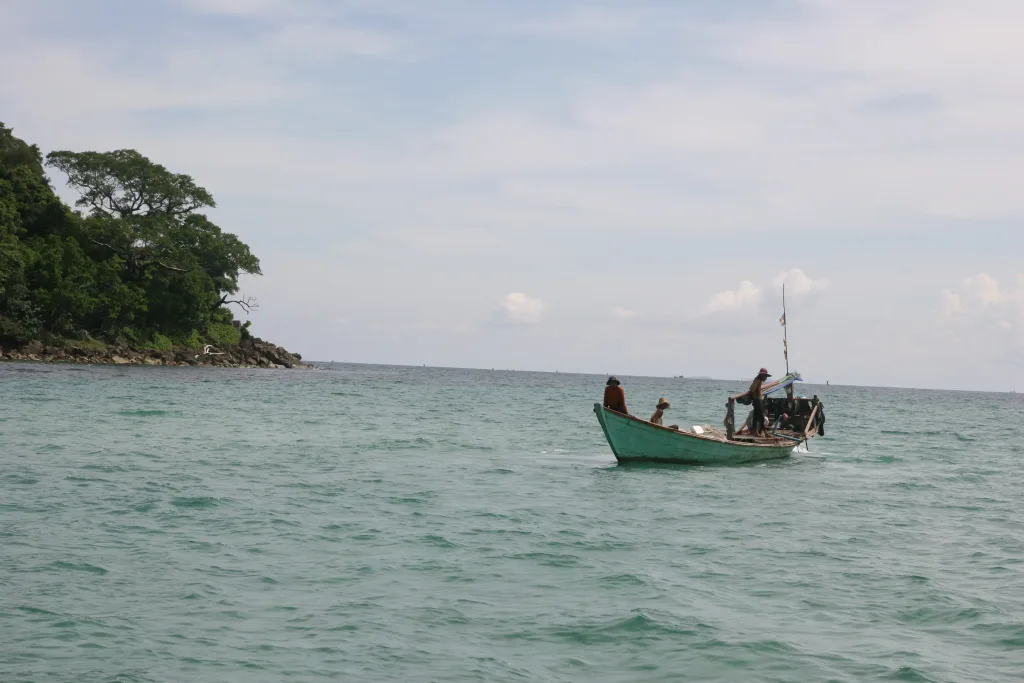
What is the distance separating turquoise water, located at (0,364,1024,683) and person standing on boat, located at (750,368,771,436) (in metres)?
2.96

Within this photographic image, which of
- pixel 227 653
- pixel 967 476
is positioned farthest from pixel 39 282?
pixel 227 653

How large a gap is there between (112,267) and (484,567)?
70.5 metres

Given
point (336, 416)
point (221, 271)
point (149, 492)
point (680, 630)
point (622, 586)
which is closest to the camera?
point (680, 630)

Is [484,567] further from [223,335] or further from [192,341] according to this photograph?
[223,335]

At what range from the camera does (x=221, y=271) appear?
90.1m

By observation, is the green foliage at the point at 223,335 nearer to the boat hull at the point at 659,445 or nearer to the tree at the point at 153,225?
the tree at the point at 153,225

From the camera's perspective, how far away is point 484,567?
13.1m

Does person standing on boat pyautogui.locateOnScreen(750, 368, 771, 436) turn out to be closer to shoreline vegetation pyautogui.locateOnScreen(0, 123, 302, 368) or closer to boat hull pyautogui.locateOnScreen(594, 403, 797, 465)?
boat hull pyautogui.locateOnScreen(594, 403, 797, 465)

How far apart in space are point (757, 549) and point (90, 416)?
2530cm

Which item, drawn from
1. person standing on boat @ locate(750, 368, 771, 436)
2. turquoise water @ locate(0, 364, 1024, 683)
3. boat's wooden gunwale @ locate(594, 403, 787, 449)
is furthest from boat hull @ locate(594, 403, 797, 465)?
person standing on boat @ locate(750, 368, 771, 436)

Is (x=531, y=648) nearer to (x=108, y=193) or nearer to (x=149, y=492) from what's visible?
(x=149, y=492)

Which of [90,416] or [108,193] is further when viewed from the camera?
[108,193]

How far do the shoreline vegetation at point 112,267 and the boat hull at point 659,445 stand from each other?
54.8m

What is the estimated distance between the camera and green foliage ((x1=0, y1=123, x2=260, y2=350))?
7025 centimetres
